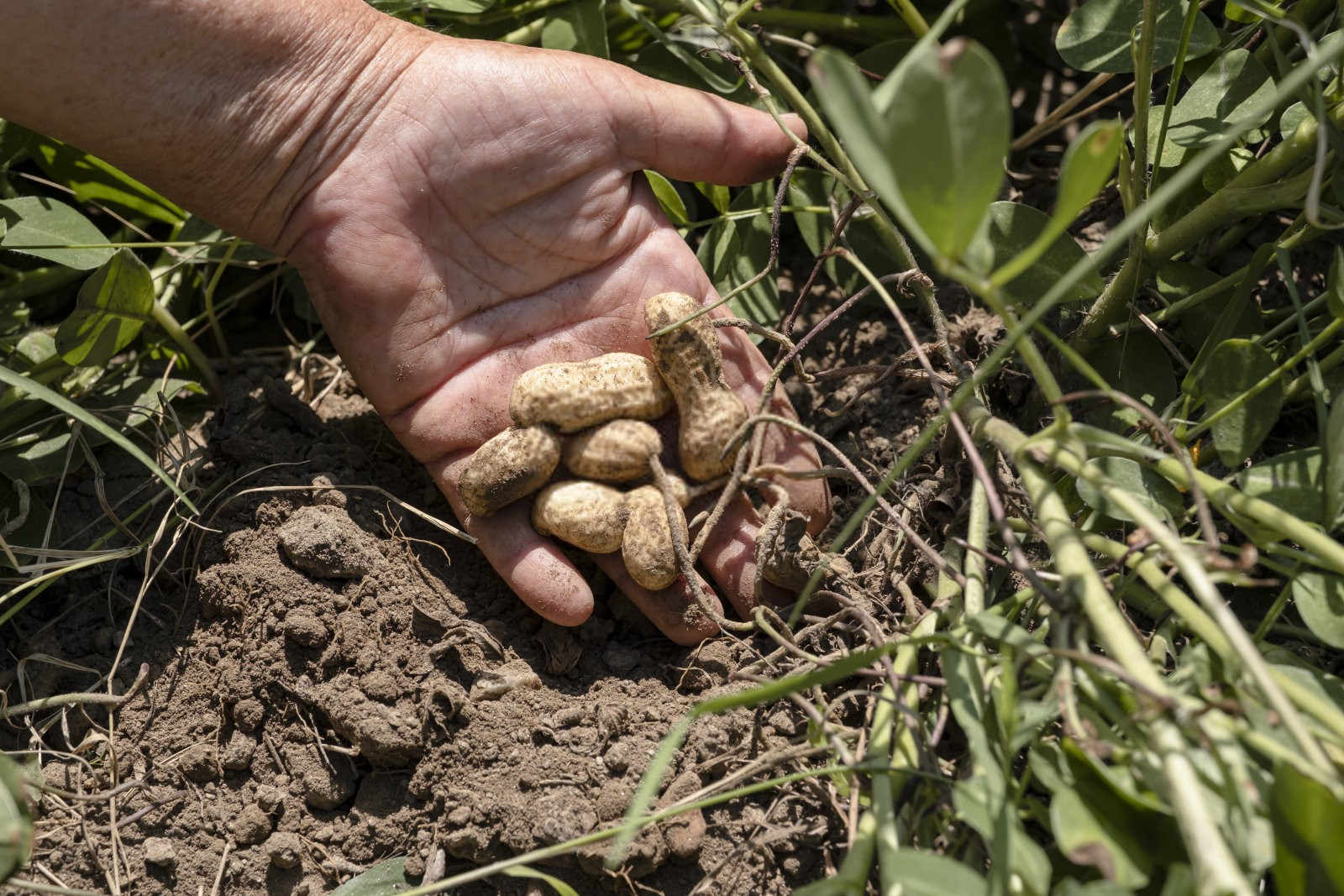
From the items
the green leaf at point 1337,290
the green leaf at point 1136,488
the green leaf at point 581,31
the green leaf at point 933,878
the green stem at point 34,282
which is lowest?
the green stem at point 34,282

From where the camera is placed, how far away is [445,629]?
1.81 meters

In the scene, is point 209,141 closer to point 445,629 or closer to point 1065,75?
point 445,629

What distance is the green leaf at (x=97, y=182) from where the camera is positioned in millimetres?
2307

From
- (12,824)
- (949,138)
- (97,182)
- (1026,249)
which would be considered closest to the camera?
(949,138)

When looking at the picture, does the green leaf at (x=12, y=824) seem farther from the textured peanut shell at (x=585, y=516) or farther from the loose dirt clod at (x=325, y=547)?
the textured peanut shell at (x=585, y=516)

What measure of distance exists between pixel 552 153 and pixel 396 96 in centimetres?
32

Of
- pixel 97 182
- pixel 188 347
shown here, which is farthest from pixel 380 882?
pixel 97 182

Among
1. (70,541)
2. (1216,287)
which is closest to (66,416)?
(70,541)

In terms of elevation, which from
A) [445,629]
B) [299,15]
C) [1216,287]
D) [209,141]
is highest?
[299,15]

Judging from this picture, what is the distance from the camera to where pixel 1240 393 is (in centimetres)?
143

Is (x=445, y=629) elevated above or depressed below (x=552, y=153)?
below

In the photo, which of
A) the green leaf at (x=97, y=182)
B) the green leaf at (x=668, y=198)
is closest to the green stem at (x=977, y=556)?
the green leaf at (x=668, y=198)

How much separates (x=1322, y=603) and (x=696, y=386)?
1040 mm

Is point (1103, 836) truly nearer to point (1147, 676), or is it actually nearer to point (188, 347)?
point (1147, 676)
